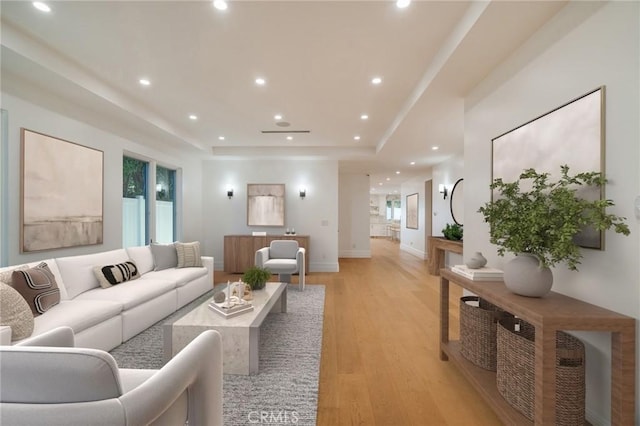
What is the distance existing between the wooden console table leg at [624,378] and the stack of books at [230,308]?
7.92ft

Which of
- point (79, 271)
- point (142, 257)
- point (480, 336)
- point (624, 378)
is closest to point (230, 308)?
point (79, 271)

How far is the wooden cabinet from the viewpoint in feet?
20.0

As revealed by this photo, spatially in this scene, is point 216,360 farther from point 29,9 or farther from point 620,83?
point 29,9

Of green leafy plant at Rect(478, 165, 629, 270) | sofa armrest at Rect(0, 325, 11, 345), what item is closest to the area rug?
sofa armrest at Rect(0, 325, 11, 345)

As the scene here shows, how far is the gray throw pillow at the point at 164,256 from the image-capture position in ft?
13.4

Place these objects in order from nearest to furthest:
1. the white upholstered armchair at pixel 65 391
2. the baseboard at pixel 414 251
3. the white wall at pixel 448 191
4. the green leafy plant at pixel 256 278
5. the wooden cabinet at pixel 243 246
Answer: the white upholstered armchair at pixel 65 391, the green leafy plant at pixel 256 278, the white wall at pixel 448 191, the wooden cabinet at pixel 243 246, the baseboard at pixel 414 251

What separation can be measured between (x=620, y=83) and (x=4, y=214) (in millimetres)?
4925

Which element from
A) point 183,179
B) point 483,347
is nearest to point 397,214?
point 183,179

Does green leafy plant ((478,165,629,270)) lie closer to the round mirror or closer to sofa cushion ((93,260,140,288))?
sofa cushion ((93,260,140,288))

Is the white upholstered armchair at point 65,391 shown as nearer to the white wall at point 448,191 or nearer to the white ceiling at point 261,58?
the white ceiling at point 261,58

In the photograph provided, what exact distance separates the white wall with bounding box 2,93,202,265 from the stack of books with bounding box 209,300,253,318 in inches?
87.5

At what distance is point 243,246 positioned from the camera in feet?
20.1

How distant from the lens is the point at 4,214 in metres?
2.79

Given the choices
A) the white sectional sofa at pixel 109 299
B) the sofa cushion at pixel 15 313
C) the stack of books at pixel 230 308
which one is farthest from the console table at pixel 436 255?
the sofa cushion at pixel 15 313
